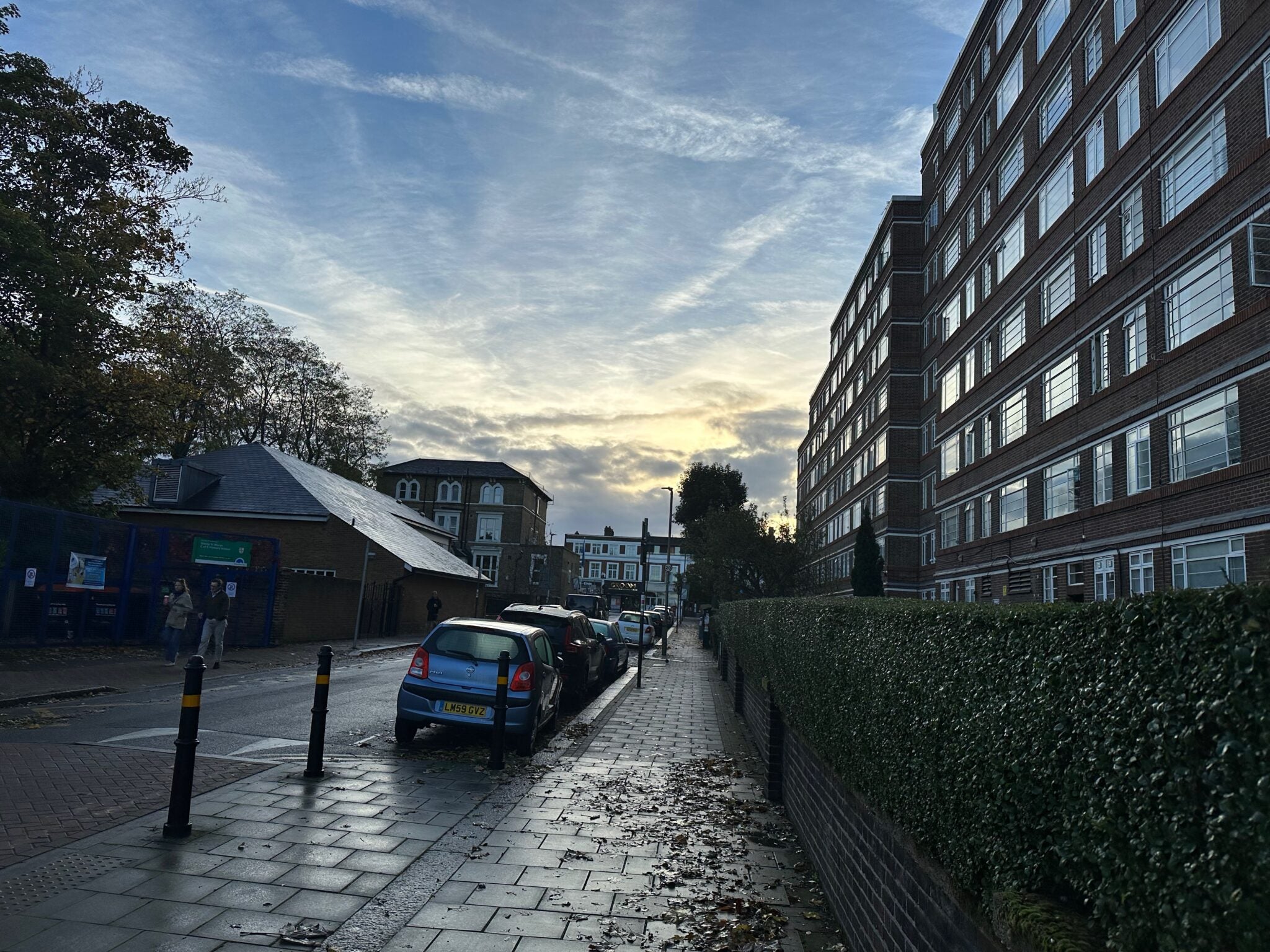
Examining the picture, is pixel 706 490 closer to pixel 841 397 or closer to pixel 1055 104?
pixel 841 397

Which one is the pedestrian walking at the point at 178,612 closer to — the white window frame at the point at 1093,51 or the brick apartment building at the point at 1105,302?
the brick apartment building at the point at 1105,302

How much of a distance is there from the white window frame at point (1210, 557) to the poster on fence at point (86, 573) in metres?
23.2

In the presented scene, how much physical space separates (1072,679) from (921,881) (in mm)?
1697

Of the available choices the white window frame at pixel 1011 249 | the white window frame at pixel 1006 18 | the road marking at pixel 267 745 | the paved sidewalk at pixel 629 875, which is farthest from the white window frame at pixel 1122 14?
the road marking at pixel 267 745

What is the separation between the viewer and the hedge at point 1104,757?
5.94 feet

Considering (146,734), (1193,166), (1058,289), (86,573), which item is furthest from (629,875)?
(1058,289)

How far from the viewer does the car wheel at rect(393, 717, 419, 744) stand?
1108 cm

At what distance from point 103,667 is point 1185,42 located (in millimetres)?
26843

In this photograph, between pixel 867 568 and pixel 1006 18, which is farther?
pixel 867 568

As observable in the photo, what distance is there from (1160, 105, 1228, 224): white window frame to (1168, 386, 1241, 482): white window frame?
183 inches

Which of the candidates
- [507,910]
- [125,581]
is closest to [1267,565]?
[507,910]

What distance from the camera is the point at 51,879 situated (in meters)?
Answer: 5.42

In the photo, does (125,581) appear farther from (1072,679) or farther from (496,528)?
(496,528)

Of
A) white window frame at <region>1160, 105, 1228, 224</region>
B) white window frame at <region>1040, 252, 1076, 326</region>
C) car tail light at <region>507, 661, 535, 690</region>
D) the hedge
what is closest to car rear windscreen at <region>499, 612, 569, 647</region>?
car tail light at <region>507, 661, 535, 690</region>
